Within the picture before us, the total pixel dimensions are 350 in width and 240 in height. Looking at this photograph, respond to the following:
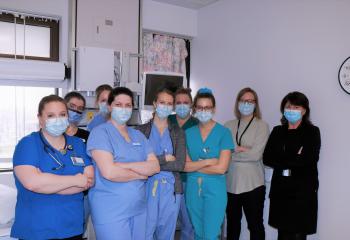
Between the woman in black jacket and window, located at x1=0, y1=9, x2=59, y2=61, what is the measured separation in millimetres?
2749

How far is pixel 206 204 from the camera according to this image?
244 centimetres

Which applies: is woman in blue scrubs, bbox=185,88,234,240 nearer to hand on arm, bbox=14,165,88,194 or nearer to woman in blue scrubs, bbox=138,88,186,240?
woman in blue scrubs, bbox=138,88,186,240

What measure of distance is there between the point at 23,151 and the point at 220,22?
10.7ft

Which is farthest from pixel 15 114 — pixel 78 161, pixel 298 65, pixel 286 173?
pixel 298 65

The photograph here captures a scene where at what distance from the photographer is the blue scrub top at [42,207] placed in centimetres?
169

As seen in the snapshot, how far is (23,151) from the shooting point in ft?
5.60

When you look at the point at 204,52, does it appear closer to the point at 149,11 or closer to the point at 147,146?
the point at 149,11

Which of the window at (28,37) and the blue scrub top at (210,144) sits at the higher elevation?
the window at (28,37)

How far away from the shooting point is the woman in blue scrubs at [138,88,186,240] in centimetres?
227

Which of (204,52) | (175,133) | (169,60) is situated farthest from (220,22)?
(175,133)

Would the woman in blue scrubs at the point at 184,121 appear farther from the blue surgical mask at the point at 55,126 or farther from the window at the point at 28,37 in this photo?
the window at the point at 28,37

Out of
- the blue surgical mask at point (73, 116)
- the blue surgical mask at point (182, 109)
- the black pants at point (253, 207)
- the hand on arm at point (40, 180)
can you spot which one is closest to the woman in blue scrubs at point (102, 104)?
the blue surgical mask at point (73, 116)

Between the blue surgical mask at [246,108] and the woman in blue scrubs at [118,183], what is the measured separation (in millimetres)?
1150

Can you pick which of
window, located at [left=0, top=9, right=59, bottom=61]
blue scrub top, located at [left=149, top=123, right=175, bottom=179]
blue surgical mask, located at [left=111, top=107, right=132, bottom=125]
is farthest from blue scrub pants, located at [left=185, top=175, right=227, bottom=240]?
window, located at [left=0, top=9, right=59, bottom=61]
